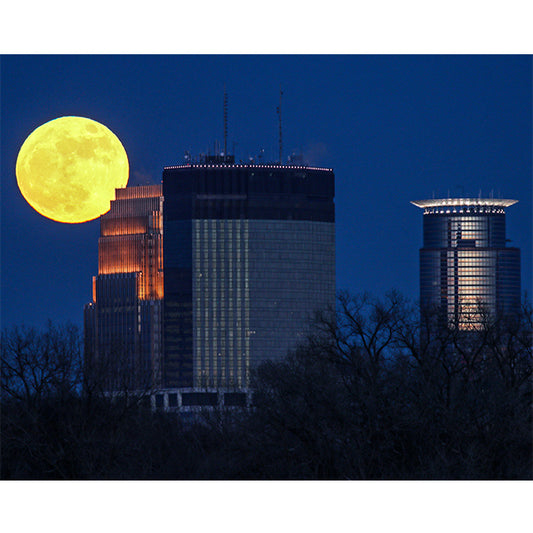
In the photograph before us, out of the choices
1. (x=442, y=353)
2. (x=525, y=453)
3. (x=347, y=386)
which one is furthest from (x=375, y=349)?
(x=525, y=453)

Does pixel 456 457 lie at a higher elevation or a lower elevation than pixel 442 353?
lower

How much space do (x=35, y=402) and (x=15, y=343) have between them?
13356 millimetres

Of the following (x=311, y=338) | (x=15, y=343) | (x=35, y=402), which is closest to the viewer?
(x=35, y=402)

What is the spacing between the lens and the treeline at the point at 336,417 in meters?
46.1

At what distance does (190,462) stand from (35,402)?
23.2ft

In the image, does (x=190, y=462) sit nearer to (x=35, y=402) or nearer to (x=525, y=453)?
(x=35, y=402)

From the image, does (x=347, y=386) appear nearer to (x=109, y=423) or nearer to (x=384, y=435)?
(x=384, y=435)

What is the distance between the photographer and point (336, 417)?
1860 inches

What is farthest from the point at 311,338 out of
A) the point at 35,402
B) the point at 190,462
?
the point at 35,402

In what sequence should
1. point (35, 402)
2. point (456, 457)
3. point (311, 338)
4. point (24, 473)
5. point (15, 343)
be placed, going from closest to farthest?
point (456, 457) → point (24, 473) → point (35, 402) → point (311, 338) → point (15, 343)

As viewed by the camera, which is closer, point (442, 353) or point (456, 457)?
point (456, 457)

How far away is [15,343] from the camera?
214ft

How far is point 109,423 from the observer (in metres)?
54.0

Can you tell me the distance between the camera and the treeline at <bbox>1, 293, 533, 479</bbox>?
46.1m
